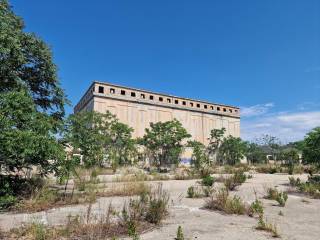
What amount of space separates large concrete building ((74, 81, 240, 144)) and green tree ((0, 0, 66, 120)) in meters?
27.1

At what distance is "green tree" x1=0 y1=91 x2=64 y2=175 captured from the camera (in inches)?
297

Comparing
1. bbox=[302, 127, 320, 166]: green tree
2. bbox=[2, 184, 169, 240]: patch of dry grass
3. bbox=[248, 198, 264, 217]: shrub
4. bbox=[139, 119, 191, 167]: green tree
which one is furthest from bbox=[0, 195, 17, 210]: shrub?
bbox=[139, 119, 191, 167]: green tree

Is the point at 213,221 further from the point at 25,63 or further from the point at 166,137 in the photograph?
the point at 166,137

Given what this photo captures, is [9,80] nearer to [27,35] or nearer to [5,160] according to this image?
[27,35]

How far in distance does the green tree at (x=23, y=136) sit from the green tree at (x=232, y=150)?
37265 millimetres

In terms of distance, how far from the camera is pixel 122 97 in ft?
137

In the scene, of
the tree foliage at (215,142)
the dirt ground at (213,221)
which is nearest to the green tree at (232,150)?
the tree foliage at (215,142)

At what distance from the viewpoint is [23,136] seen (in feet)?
24.9

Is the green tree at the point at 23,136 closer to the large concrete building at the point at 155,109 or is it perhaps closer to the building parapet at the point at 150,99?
the large concrete building at the point at 155,109

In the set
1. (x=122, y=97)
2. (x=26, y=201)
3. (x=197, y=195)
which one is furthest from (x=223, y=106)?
(x=26, y=201)

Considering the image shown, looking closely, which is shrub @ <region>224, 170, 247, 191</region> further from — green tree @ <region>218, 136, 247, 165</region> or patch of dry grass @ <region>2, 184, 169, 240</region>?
green tree @ <region>218, 136, 247, 165</region>

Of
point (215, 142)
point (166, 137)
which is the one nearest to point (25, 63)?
point (166, 137)

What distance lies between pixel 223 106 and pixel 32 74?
4509cm

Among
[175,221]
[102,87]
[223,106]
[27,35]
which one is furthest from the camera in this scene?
[223,106]
